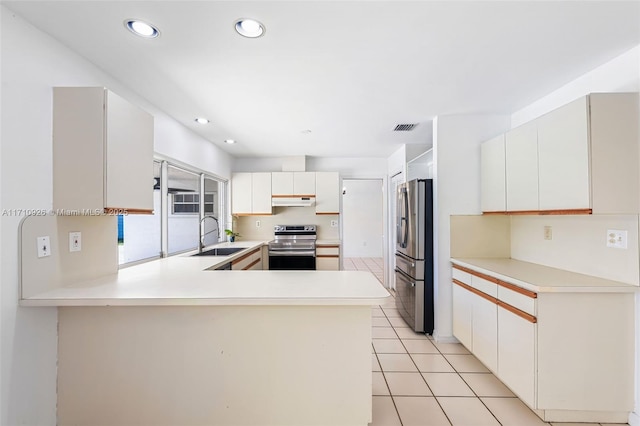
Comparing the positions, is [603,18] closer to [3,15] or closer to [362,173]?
[3,15]

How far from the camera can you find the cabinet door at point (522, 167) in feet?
7.36

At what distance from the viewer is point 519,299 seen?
2.00 meters

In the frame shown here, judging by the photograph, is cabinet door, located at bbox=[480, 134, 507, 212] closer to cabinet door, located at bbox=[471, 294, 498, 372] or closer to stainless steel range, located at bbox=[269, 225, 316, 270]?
cabinet door, located at bbox=[471, 294, 498, 372]

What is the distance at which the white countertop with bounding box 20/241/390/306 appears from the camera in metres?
1.55

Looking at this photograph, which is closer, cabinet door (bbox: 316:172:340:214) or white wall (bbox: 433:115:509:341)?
white wall (bbox: 433:115:509:341)

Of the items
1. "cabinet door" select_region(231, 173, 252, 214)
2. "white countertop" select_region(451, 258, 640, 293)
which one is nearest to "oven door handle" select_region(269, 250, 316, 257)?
"cabinet door" select_region(231, 173, 252, 214)

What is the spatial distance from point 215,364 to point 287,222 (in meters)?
3.49

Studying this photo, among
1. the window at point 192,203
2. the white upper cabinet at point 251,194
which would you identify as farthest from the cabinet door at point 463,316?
the window at point 192,203

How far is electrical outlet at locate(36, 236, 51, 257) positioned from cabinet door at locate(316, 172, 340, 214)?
356 cm

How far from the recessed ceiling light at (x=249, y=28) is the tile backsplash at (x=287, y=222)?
3.63 meters

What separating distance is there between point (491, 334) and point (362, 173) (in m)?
3.38

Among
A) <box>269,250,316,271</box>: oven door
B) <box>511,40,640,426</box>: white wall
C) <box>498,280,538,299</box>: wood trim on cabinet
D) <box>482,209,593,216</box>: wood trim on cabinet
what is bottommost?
<box>269,250,316,271</box>: oven door

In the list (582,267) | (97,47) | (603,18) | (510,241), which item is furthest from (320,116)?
(582,267)

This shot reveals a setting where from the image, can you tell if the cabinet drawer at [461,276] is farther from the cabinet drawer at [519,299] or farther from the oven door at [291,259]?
the oven door at [291,259]
